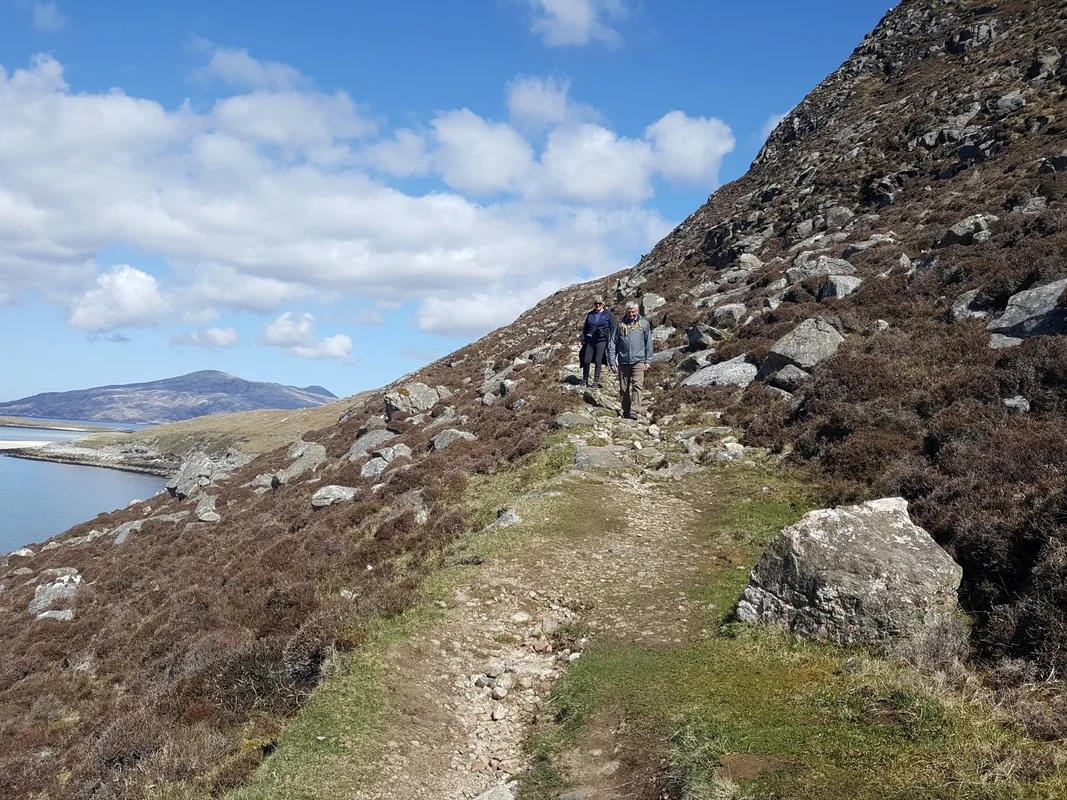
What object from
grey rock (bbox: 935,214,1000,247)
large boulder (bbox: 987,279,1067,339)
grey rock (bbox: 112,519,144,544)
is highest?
grey rock (bbox: 935,214,1000,247)

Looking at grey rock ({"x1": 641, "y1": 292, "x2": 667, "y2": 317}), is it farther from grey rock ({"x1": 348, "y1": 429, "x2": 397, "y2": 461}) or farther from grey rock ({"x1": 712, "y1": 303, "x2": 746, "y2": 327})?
grey rock ({"x1": 348, "y1": 429, "x2": 397, "y2": 461})

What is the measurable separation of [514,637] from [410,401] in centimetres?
2618

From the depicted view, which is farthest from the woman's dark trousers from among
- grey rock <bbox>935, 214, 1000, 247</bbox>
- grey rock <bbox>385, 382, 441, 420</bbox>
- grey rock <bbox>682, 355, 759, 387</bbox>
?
grey rock <bbox>935, 214, 1000, 247</bbox>

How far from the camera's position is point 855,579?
7.20m

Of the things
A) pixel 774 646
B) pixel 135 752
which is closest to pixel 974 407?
pixel 774 646

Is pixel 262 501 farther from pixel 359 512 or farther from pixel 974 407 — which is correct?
pixel 974 407

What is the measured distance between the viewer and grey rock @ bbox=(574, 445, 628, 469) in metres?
17.0

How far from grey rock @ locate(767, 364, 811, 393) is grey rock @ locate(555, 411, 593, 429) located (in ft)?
20.5

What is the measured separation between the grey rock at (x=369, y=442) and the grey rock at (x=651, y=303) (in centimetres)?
1771

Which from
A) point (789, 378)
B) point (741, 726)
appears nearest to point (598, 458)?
point (789, 378)

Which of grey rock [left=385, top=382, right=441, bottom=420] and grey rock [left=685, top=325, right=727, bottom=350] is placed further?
grey rock [left=385, top=382, right=441, bottom=420]

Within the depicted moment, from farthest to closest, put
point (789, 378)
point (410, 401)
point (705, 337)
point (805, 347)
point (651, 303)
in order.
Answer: point (651, 303) → point (410, 401) → point (705, 337) → point (805, 347) → point (789, 378)

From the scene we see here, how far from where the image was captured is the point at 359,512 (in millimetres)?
18312

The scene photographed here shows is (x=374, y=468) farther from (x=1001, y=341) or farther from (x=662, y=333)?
(x=1001, y=341)
